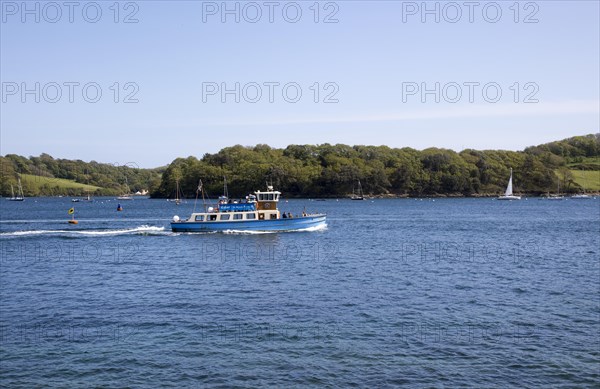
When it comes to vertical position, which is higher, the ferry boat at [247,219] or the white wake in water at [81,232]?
the ferry boat at [247,219]

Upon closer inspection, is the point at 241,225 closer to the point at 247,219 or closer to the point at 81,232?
the point at 247,219

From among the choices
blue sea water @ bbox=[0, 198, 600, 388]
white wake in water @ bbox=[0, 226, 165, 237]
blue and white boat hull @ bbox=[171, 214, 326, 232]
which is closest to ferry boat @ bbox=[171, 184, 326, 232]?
blue and white boat hull @ bbox=[171, 214, 326, 232]

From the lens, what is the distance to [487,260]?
178 feet

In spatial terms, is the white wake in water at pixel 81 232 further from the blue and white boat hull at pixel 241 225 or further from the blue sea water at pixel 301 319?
the blue sea water at pixel 301 319

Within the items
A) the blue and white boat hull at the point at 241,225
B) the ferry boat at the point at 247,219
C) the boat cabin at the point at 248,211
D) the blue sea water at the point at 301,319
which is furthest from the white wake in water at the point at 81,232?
the blue sea water at the point at 301,319

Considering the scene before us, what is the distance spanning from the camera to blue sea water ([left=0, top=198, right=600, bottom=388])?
22562mm

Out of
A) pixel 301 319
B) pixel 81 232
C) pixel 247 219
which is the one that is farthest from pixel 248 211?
pixel 301 319

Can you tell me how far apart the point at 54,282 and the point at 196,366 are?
955 inches

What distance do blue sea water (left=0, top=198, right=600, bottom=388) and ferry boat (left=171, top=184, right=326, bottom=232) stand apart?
19.2 m

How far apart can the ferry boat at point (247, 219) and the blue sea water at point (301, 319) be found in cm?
1923

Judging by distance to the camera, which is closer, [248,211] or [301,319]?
[301,319]

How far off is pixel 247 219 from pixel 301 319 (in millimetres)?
50330

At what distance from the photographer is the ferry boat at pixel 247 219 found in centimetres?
7938

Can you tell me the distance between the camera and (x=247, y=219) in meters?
80.1
